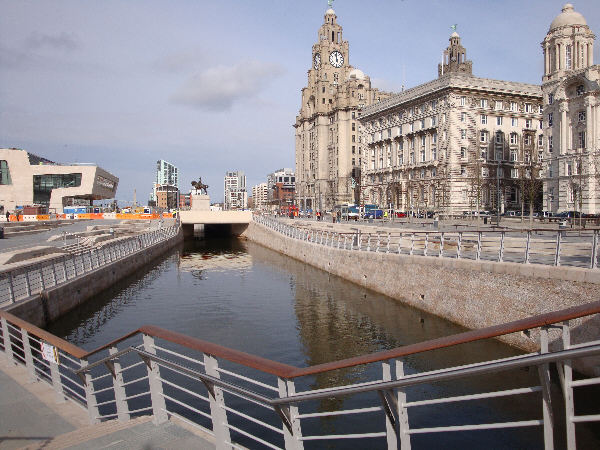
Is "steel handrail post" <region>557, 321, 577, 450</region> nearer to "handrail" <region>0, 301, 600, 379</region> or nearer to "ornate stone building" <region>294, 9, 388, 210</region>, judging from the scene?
"handrail" <region>0, 301, 600, 379</region>

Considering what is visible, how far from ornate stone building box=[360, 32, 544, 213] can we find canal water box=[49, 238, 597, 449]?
47767 mm

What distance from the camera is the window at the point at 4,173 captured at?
9769 centimetres

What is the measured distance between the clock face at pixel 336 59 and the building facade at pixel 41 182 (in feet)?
234

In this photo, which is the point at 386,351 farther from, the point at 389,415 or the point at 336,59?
the point at 336,59

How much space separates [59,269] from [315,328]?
13.9m

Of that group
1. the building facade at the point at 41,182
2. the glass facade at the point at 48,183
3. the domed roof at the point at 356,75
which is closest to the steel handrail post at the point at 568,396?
the building facade at the point at 41,182

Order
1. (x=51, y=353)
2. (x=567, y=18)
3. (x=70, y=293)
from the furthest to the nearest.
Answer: (x=567, y=18) < (x=70, y=293) < (x=51, y=353)

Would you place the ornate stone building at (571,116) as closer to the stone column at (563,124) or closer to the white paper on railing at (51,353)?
the stone column at (563,124)

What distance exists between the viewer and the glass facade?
10150cm

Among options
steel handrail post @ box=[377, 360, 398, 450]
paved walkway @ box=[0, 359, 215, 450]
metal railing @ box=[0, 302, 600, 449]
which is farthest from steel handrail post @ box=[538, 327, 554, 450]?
paved walkway @ box=[0, 359, 215, 450]

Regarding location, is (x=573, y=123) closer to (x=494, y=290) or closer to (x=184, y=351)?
(x=494, y=290)

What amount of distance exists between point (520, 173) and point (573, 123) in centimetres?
2294

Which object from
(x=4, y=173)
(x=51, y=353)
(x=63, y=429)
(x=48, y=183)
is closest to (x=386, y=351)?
(x=63, y=429)

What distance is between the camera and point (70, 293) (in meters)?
21.8
